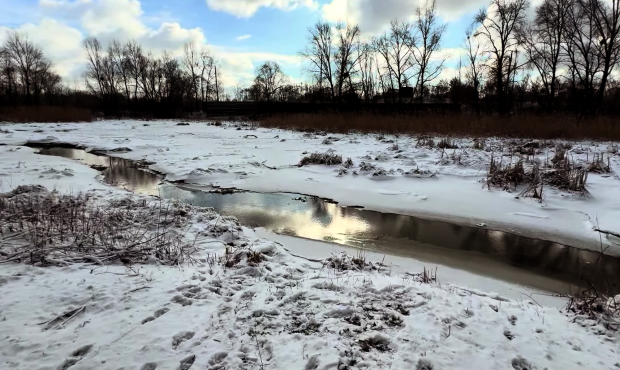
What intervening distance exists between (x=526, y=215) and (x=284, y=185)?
16.7 ft

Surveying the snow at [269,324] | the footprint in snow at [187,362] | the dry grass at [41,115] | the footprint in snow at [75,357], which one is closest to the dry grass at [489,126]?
the snow at [269,324]

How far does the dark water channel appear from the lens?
418cm

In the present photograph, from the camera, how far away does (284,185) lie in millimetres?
8453

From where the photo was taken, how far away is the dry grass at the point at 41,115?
27672 mm

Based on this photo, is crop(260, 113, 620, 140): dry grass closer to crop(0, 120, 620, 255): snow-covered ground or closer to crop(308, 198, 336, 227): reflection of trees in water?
crop(0, 120, 620, 255): snow-covered ground

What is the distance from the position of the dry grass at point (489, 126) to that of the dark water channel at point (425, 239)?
10325 millimetres

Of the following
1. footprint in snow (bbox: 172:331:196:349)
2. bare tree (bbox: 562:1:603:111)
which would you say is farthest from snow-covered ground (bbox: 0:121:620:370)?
bare tree (bbox: 562:1:603:111)

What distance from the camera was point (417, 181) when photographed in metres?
8.20

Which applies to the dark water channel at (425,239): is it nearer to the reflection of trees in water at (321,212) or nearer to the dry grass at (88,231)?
the reflection of trees in water at (321,212)

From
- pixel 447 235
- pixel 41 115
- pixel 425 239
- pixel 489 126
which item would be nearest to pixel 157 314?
pixel 425 239

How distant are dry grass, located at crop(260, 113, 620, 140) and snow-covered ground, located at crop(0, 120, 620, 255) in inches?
70.1

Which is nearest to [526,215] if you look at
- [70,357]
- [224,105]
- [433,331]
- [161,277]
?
[433,331]

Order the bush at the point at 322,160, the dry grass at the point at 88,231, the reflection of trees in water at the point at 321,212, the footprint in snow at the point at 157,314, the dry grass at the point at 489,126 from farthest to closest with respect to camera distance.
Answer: the dry grass at the point at 489,126 → the bush at the point at 322,160 → the reflection of trees in water at the point at 321,212 → the dry grass at the point at 88,231 → the footprint in snow at the point at 157,314

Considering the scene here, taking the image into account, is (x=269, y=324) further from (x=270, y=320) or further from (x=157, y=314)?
(x=157, y=314)
